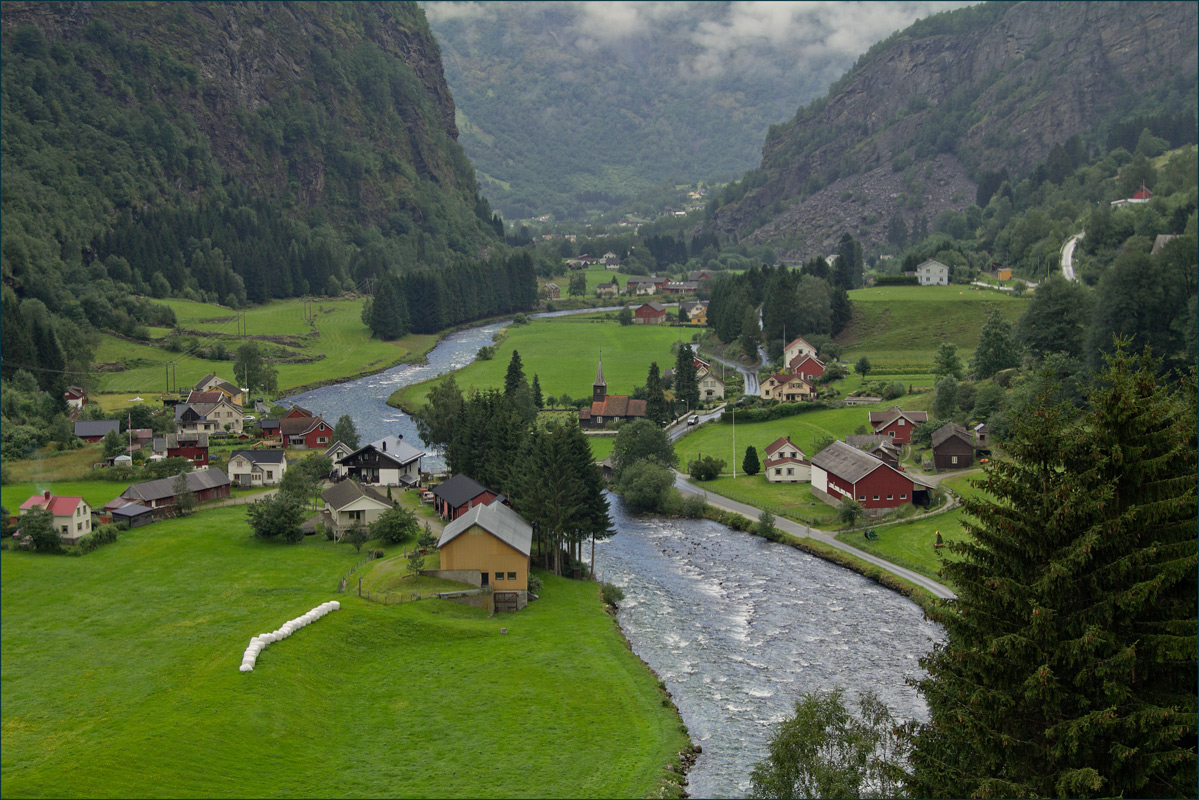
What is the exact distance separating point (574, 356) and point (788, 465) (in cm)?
5839

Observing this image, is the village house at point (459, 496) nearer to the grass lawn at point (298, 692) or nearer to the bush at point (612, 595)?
the grass lawn at point (298, 692)

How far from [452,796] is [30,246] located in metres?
124

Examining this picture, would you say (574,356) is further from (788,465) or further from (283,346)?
(788,465)

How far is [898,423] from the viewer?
80.1m

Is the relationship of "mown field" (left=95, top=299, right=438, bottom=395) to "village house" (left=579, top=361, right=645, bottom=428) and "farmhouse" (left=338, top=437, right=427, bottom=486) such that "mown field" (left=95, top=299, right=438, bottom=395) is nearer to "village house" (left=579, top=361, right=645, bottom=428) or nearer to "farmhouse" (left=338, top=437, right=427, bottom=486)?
"village house" (left=579, top=361, right=645, bottom=428)

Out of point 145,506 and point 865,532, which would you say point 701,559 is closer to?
point 865,532

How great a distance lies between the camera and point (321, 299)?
577 ft

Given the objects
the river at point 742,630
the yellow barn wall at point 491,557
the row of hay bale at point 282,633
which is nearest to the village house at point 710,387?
→ the river at point 742,630

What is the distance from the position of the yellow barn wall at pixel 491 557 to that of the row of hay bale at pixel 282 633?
6.76 m

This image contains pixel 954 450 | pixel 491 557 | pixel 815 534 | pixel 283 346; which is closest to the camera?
pixel 491 557

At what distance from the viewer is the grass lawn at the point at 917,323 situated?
11481cm

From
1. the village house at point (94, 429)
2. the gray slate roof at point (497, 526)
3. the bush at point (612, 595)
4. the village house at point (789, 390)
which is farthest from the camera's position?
the village house at point (789, 390)

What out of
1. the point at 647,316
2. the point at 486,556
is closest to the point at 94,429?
the point at 486,556

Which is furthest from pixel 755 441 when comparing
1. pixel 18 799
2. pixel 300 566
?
pixel 18 799
